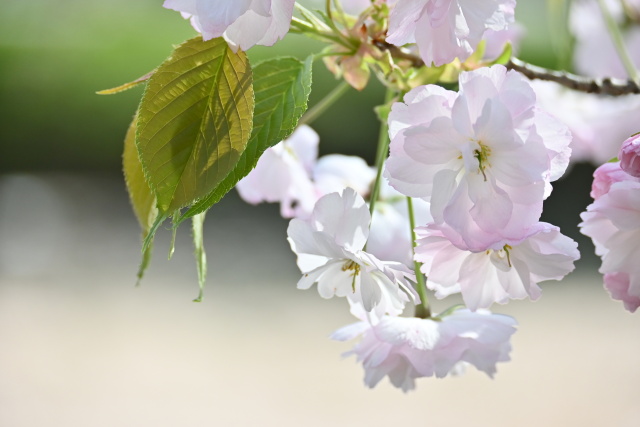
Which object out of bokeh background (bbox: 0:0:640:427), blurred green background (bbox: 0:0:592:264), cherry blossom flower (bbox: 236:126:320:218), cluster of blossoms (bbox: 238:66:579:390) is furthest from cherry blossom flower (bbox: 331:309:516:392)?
blurred green background (bbox: 0:0:592:264)

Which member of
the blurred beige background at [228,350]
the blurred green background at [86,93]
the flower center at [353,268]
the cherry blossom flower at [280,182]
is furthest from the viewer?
the blurred green background at [86,93]

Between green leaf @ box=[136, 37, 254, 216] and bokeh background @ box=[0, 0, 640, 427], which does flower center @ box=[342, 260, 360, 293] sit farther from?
bokeh background @ box=[0, 0, 640, 427]

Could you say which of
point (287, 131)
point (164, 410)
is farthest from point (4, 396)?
point (287, 131)

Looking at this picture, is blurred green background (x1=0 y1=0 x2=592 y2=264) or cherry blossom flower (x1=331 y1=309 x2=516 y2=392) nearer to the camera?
cherry blossom flower (x1=331 y1=309 x2=516 y2=392)

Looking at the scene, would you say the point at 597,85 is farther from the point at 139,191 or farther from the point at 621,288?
the point at 139,191

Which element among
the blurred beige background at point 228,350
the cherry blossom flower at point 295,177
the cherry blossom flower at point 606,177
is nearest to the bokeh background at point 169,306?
the blurred beige background at point 228,350

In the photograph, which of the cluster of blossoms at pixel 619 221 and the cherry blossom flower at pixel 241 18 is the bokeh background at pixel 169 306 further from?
the cherry blossom flower at pixel 241 18
